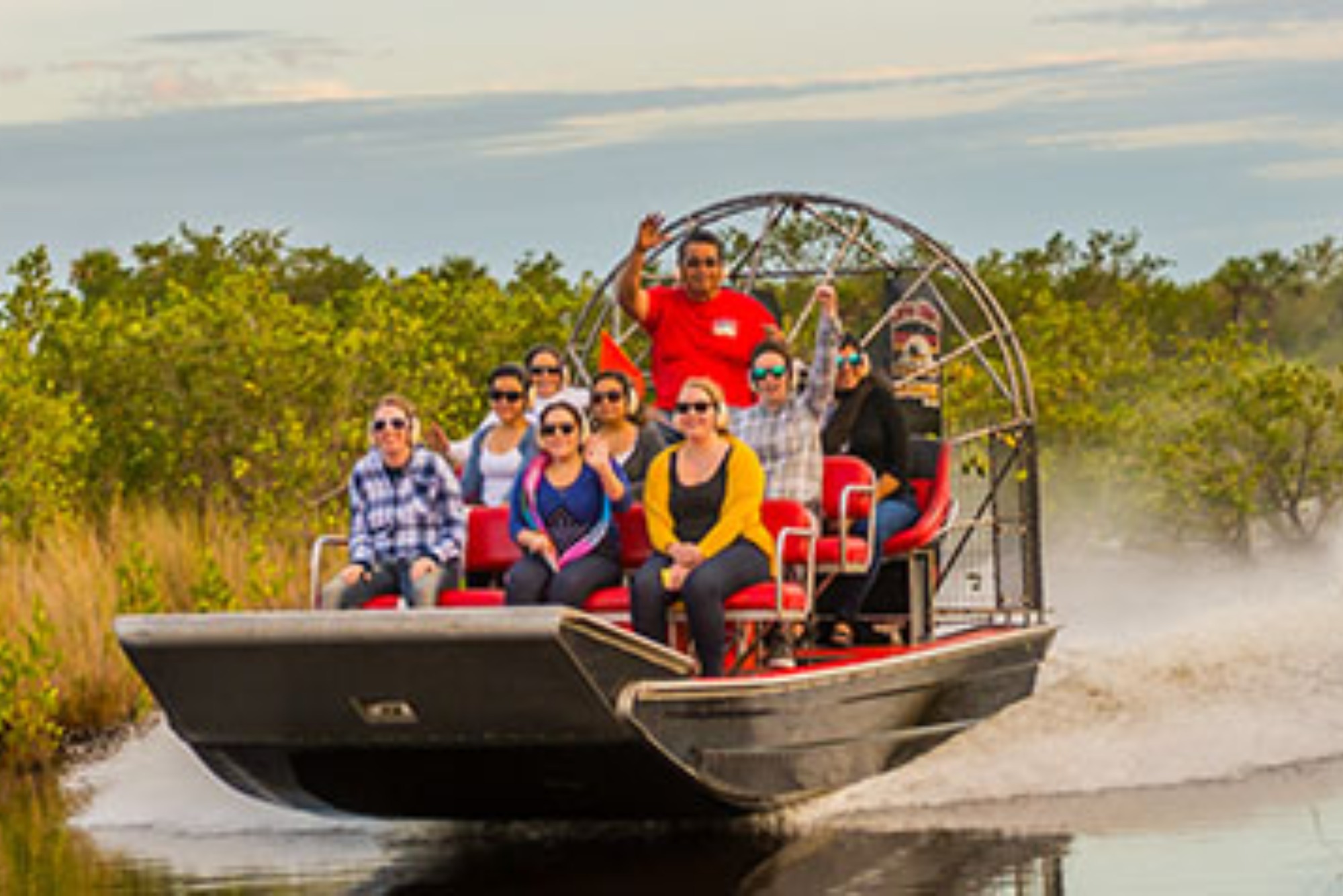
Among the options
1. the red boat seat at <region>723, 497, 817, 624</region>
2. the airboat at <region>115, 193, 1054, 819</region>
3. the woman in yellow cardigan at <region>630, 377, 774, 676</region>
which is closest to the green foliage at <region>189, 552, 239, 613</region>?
the airboat at <region>115, 193, 1054, 819</region>

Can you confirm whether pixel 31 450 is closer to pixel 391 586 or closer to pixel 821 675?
pixel 391 586

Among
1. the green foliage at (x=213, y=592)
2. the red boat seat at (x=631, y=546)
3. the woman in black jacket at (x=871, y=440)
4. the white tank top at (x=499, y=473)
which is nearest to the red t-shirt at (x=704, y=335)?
the woman in black jacket at (x=871, y=440)

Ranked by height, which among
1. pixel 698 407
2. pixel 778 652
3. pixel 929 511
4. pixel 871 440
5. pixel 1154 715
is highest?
pixel 698 407

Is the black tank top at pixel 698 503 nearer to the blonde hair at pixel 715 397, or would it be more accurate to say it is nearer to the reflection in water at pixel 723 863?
the blonde hair at pixel 715 397

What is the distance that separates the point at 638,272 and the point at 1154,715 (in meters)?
3.93

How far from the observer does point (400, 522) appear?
12828mm

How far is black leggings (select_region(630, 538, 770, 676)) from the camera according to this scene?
1211cm

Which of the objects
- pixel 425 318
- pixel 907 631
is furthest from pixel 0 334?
pixel 907 631

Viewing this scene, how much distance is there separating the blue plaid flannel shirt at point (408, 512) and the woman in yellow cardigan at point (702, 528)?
0.89 metres

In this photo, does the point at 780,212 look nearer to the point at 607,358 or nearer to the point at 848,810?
the point at 607,358

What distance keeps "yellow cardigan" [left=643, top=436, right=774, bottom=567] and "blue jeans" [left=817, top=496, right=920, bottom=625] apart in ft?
5.97

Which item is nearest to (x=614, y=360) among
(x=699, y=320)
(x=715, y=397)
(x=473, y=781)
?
(x=699, y=320)

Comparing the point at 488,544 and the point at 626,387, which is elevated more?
the point at 626,387

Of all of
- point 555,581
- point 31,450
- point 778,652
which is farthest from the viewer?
point 31,450
